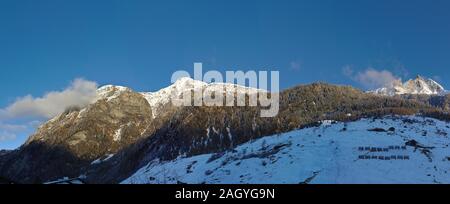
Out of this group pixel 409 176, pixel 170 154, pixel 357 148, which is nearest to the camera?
pixel 409 176

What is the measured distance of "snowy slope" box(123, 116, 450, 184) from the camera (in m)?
53.3

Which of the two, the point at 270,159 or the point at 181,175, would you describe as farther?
the point at 181,175

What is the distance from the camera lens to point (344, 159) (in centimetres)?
6109

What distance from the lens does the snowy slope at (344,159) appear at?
53344 millimetres

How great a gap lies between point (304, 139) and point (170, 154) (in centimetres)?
10549
